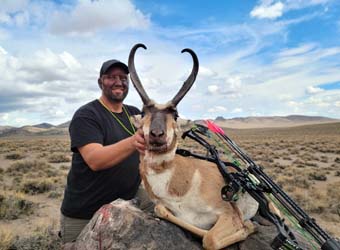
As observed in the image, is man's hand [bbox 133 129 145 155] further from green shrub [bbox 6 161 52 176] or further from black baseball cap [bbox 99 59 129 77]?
green shrub [bbox 6 161 52 176]

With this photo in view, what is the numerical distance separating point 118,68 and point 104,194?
2118 millimetres

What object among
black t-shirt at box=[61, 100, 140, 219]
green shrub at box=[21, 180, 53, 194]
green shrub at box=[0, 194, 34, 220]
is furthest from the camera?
green shrub at box=[21, 180, 53, 194]

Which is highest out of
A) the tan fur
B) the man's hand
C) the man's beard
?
the man's beard

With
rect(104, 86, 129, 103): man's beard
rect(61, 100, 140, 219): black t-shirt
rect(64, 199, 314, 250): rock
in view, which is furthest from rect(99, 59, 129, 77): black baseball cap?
rect(64, 199, 314, 250): rock

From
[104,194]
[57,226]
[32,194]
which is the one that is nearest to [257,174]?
[104,194]

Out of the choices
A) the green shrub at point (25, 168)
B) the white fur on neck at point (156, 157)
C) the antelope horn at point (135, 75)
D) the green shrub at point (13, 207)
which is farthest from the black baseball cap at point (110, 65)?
the green shrub at point (25, 168)

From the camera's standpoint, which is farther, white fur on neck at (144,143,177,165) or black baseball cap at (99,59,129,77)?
black baseball cap at (99,59,129,77)

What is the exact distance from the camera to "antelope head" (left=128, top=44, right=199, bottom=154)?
413cm

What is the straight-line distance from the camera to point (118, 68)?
5910mm

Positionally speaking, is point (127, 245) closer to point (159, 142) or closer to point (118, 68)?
point (159, 142)

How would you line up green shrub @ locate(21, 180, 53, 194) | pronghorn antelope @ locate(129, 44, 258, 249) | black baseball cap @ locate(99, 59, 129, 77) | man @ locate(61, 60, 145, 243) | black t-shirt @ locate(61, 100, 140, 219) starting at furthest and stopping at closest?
green shrub @ locate(21, 180, 53, 194)
black baseball cap @ locate(99, 59, 129, 77)
black t-shirt @ locate(61, 100, 140, 219)
man @ locate(61, 60, 145, 243)
pronghorn antelope @ locate(129, 44, 258, 249)

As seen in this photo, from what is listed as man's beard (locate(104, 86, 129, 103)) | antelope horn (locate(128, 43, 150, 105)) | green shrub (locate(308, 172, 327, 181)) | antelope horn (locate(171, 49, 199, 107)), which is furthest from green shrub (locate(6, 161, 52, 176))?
antelope horn (locate(171, 49, 199, 107))

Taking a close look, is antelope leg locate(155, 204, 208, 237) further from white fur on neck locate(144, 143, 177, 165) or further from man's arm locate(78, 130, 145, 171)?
man's arm locate(78, 130, 145, 171)

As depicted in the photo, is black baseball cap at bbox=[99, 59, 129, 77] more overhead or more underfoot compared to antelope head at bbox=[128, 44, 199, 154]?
more overhead
